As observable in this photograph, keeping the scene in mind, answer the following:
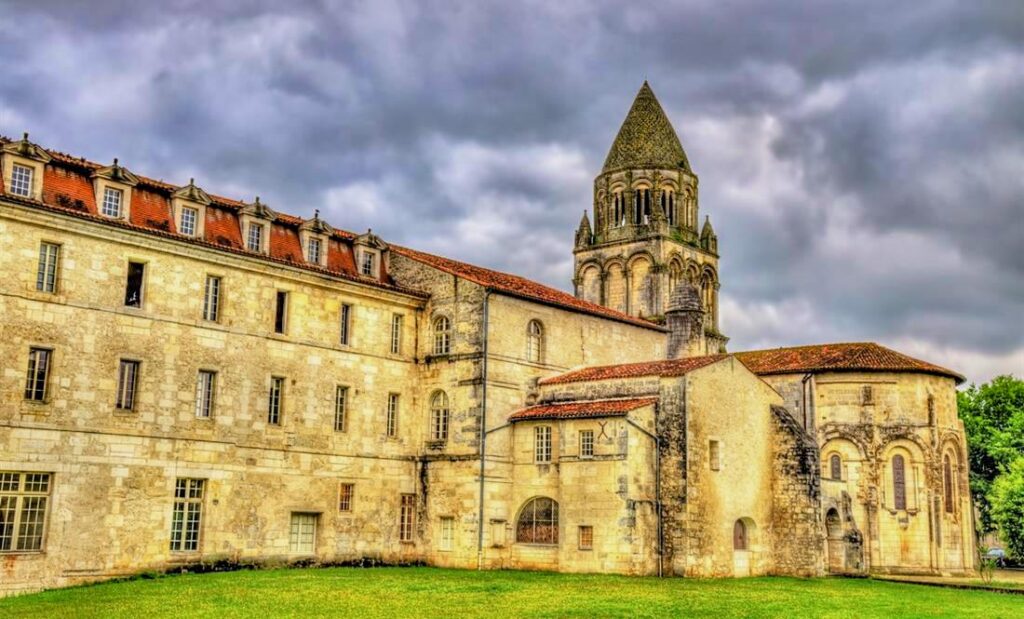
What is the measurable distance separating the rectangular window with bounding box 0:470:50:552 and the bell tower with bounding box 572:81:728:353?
5031cm

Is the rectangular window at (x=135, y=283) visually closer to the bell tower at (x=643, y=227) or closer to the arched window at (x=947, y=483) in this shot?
the arched window at (x=947, y=483)

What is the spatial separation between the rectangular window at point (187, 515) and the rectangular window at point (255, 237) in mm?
8737

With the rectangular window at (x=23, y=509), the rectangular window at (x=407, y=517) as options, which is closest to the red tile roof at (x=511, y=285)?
the rectangular window at (x=407, y=517)

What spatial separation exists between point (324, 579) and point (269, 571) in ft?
11.4

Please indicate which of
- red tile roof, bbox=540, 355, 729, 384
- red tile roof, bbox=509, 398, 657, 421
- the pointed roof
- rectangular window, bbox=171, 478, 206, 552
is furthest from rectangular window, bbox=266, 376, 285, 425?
the pointed roof

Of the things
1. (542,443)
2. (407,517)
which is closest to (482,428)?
(542,443)

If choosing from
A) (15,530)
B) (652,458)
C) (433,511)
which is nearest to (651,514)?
(652,458)

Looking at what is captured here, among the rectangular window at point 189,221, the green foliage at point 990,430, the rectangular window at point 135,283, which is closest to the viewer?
the rectangular window at point 135,283

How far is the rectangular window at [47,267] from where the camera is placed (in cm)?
3256

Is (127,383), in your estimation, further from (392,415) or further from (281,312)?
(392,415)

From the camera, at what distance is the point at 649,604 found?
2881cm

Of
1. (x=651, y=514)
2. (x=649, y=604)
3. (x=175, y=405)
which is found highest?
(x=175, y=405)

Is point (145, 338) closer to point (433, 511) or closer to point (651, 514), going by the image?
point (433, 511)

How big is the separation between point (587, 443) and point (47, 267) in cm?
1963
